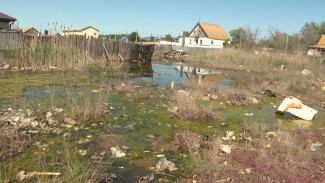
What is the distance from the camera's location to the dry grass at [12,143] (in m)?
3.18

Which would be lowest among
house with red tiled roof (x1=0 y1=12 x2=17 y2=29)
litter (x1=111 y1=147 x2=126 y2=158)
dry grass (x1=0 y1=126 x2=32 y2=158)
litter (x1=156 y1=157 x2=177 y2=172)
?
litter (x1=156 y1=157 x2=177 y2=172)

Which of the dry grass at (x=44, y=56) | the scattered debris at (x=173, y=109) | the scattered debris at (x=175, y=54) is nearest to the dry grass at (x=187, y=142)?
the scattered debris at (x=173, y=109)

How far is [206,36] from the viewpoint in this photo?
138 feet

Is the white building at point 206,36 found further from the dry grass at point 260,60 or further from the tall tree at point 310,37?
the dry grass at point 260,60

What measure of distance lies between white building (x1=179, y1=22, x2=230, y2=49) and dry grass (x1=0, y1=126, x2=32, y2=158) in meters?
39.2

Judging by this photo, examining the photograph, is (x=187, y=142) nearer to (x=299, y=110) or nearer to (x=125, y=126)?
(x=125, y=126)

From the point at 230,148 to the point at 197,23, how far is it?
4234 cm

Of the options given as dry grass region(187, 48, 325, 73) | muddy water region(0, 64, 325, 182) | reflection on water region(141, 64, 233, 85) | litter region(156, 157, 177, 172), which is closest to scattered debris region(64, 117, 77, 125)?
muddy water region(0, 64, 325, 182)

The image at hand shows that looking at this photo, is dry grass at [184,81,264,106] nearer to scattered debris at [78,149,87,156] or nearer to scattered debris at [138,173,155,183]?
scattered debris at [78,149,87,156]

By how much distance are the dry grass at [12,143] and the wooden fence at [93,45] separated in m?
8.41

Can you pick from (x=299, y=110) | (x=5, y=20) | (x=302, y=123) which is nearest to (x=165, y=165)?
(x=302, y=123)

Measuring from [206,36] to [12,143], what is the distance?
4140cm

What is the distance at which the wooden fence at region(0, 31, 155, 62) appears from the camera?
1060 centimetres

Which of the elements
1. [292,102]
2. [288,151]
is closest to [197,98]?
[292,102]
